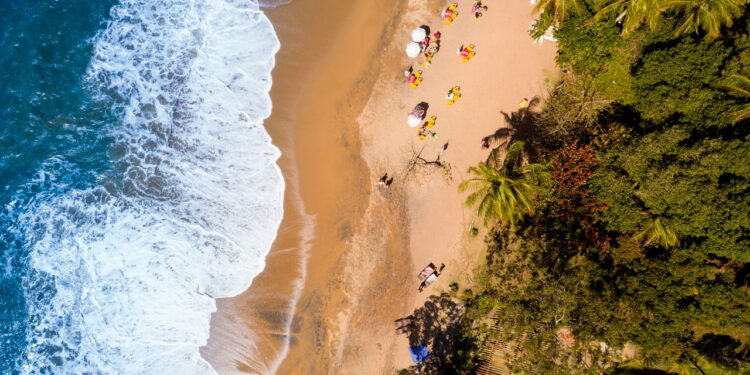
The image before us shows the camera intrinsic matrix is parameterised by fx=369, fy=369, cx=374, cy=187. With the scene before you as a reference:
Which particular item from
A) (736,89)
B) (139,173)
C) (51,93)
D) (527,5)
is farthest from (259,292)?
(736,89)

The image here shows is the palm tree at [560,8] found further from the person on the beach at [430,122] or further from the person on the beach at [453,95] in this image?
the person on the beach at [430,122]

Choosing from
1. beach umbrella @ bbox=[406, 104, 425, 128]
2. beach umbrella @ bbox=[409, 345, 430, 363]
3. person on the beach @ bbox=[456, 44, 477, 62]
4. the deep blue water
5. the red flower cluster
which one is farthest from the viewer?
the deep blue water

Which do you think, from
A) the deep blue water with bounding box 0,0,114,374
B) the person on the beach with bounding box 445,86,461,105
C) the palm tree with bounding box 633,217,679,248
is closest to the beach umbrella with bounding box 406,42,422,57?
the person on the beach with bounding box 445,86,461,105

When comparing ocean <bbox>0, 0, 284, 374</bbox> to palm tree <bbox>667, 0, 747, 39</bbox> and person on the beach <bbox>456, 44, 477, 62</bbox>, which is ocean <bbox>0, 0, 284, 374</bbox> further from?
palm tree <bbox>667, 0, 747, 39</bbox>

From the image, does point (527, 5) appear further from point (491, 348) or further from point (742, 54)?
point (491, 348)

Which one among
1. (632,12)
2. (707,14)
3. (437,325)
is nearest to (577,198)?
(632,12)

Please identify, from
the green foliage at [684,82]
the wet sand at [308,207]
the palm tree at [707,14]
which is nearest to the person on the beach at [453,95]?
the wet sand at [308,207]

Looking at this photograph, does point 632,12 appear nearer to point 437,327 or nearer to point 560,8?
point 560,8
